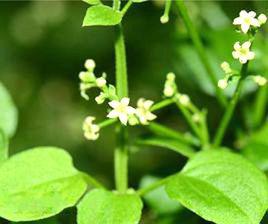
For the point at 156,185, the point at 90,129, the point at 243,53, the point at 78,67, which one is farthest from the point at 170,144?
the point at 78,67

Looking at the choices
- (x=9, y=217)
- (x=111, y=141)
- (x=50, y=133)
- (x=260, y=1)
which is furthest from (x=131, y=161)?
(x=9, y=217)

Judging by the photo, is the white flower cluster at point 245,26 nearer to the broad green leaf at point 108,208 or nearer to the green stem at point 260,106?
the broad green leaf at point 108,208

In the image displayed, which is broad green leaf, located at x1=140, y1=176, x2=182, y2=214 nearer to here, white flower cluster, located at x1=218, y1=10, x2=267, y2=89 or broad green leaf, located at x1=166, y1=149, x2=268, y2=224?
broad green leaf, located at x1=166, y1=149, x2=268, y2=224

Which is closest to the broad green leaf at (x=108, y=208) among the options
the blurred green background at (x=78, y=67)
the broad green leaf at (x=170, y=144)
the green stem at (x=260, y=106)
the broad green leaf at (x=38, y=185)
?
the broad green leaf at (x=38, y=185)

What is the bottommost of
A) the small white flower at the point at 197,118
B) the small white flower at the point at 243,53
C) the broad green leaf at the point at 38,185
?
the broad green leaf at the point at 38,185

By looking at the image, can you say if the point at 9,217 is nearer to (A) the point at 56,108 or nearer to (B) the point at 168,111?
(B) the point at 168,111

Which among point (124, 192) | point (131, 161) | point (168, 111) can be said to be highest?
point (124, 192)

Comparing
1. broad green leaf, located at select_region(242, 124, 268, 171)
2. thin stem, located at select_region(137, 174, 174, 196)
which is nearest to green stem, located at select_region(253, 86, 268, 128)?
broad green leaf, located at select_region(242, 124, 268, 171)
